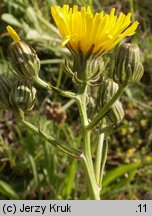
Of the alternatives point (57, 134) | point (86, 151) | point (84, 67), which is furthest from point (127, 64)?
point (57, 134)

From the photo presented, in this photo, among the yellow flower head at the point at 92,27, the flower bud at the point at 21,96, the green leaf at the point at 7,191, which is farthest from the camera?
the green leaf at the point at 7,191

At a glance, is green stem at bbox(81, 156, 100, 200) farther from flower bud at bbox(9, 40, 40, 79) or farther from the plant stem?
flower bud at bbox(9, 40, 40, 79)

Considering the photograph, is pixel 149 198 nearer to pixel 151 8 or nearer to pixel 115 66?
pixel 115 66

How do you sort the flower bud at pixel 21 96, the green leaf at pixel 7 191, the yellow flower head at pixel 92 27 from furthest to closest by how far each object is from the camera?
the green leaf at pixel 7 191 < the flower bud at pixel 21 96 < the yellow flower head at pixel 92 27

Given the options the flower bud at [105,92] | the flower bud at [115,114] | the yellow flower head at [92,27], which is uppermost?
the yellow flower head at [92,27]

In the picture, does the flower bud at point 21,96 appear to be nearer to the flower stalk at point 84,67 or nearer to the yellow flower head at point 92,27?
the flower stalk at point 84,67

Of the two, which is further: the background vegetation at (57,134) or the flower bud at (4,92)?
the background vegetation at (57,134)

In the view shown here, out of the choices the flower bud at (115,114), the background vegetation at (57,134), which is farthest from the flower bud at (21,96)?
the background vegetation at (57,134)

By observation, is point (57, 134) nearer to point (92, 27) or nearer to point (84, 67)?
point (84, 67)
